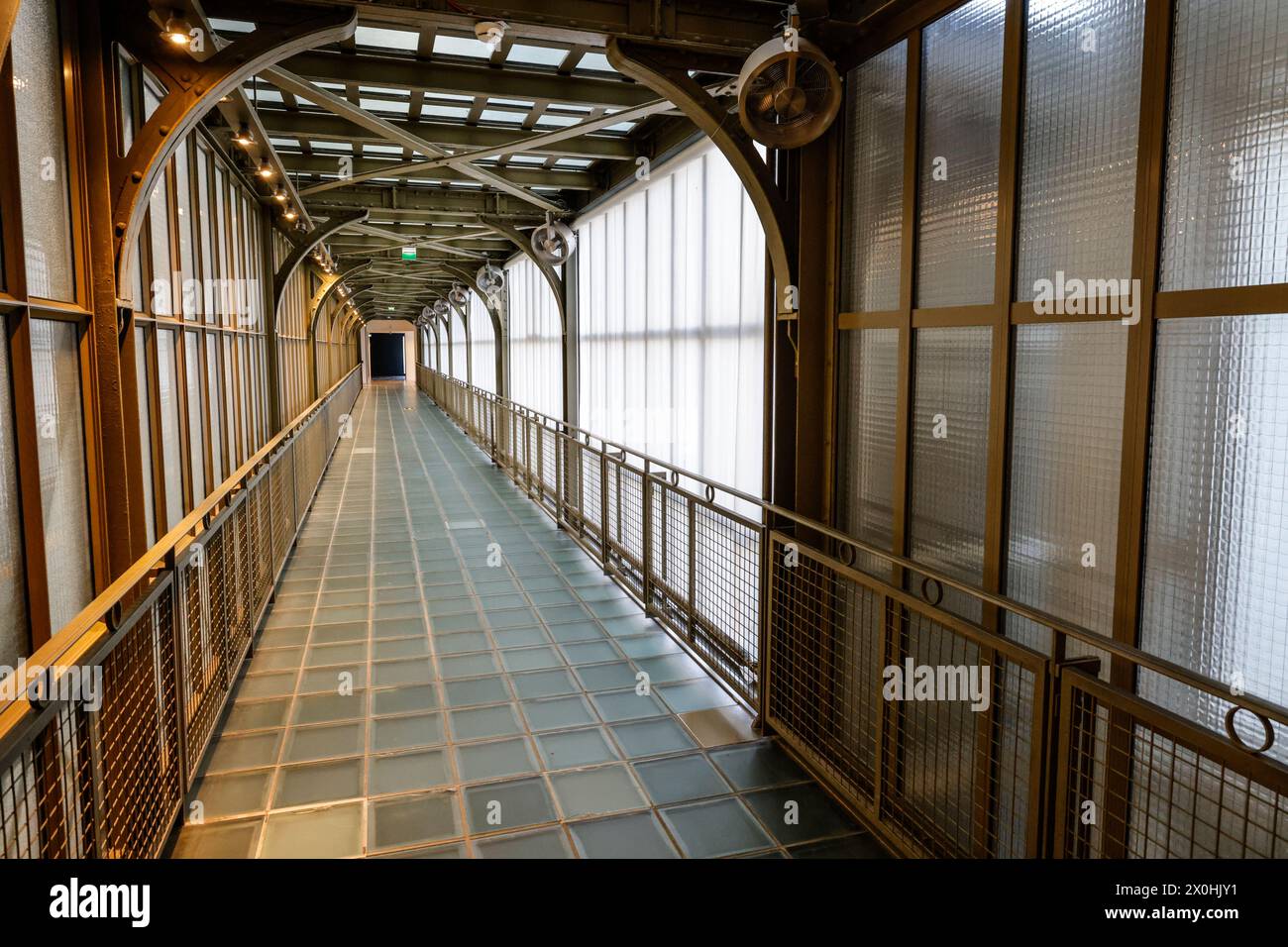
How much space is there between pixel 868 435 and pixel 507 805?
2.14 metres

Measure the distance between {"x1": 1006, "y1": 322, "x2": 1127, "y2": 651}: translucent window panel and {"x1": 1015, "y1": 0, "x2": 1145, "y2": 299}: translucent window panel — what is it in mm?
214

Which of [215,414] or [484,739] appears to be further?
[215,414]

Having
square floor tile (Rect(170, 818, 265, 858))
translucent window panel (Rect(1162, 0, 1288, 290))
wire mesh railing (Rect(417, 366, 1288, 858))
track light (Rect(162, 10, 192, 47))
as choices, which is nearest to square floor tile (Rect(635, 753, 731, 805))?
wire mesh railing (Rect(417, 366, 1288, 858))

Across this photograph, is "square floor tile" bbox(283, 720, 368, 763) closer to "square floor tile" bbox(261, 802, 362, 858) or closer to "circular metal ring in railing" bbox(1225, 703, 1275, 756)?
"square floor tile" bbox(261, 802, 362, 858)

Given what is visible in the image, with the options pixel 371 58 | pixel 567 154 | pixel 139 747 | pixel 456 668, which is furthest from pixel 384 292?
pixel 139 747

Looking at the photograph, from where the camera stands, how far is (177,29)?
3.35 m

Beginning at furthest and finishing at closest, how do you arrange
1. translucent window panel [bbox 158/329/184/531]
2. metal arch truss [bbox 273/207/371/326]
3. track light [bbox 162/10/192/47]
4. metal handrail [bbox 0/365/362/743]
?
1. metal arch truss [bbox 273/207/371/326]
2. translucent window panel [bbox 158/329/184/531]
3. track light [bbox 162/10/192/47]
4. metal handrail [bbox 0/365/362/743]

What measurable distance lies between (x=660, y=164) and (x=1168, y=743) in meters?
5.97

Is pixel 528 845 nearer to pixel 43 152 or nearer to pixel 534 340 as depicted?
pixel 43 152

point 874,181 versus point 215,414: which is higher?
point 874,181

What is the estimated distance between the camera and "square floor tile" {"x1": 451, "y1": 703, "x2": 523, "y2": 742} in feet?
13.1

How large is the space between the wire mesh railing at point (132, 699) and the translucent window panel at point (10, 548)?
11.1 inches

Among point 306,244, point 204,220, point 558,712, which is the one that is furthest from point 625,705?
point 306,244
